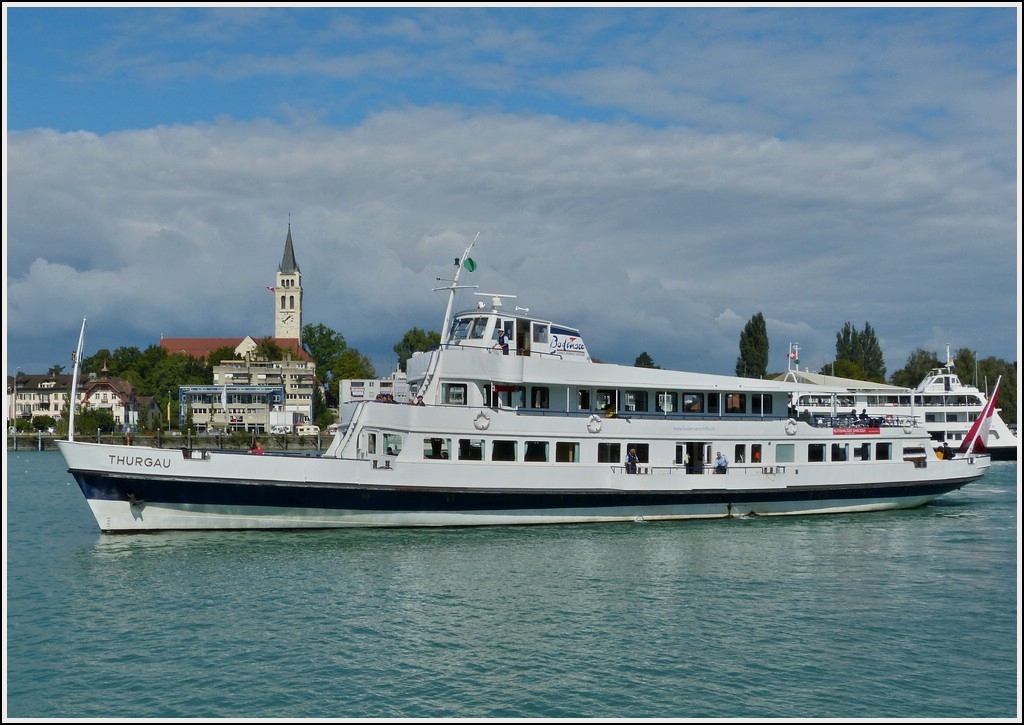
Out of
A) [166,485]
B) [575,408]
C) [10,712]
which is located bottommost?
[10,712]

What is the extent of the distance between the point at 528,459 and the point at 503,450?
0.86 metres

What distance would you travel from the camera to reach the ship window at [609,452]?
2898cm

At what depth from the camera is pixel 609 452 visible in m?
29.1

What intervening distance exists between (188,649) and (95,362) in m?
133

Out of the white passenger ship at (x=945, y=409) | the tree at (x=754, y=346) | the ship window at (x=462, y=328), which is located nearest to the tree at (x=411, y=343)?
the tree at (x=754, y=346)

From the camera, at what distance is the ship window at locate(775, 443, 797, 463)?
31.2 meters

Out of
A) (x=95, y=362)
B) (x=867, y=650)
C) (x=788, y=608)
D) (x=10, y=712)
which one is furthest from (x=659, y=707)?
(x=95, y=362)

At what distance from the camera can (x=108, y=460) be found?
24906 millimetres

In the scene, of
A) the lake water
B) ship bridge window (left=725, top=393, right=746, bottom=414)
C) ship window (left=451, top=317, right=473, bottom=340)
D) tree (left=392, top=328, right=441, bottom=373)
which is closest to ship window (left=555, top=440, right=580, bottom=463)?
the lake water

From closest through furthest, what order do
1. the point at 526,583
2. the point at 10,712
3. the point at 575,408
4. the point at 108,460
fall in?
the point at 10,712 < the point at 526,583 < the point at 108,460 < the point at 575,408

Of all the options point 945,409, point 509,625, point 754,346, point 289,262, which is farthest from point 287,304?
point 509,625

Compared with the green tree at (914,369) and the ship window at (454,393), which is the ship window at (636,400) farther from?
the green tree at (914,369)

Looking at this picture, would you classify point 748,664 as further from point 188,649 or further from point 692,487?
point 692,487

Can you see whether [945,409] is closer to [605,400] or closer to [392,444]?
[605,400]
